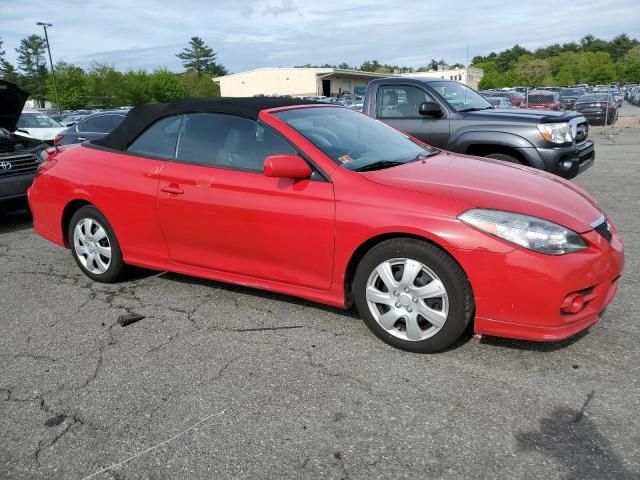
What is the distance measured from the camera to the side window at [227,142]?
3.75 m

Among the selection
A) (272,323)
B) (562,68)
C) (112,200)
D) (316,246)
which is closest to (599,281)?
(316,246)

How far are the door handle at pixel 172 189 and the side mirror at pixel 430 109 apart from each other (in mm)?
4106

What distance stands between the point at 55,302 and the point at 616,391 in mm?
4031

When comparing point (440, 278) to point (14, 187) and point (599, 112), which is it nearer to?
point (14, 187)

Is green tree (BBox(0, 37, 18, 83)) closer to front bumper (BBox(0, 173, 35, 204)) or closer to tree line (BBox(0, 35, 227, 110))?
tree line (BBox(0, 35, 227, 110))

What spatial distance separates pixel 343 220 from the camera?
131 inches

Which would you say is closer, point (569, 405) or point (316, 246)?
point (569, 405)

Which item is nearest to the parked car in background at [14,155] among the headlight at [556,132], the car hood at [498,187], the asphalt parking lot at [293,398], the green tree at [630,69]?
the asphalt parking lot at [293,398]

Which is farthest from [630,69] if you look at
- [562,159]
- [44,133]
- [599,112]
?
[562,159]

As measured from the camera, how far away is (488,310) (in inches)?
119

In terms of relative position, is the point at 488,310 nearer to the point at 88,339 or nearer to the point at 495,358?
the point at 495,358

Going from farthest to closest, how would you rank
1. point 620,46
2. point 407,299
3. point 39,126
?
point 620,46
point 39,126
point 407,299

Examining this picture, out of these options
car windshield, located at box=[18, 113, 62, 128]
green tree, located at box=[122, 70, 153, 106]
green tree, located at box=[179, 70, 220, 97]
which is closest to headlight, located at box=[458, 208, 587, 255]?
car windshield, located at box=[18, 113, 62, 128]

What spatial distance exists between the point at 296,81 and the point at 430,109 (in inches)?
2665
